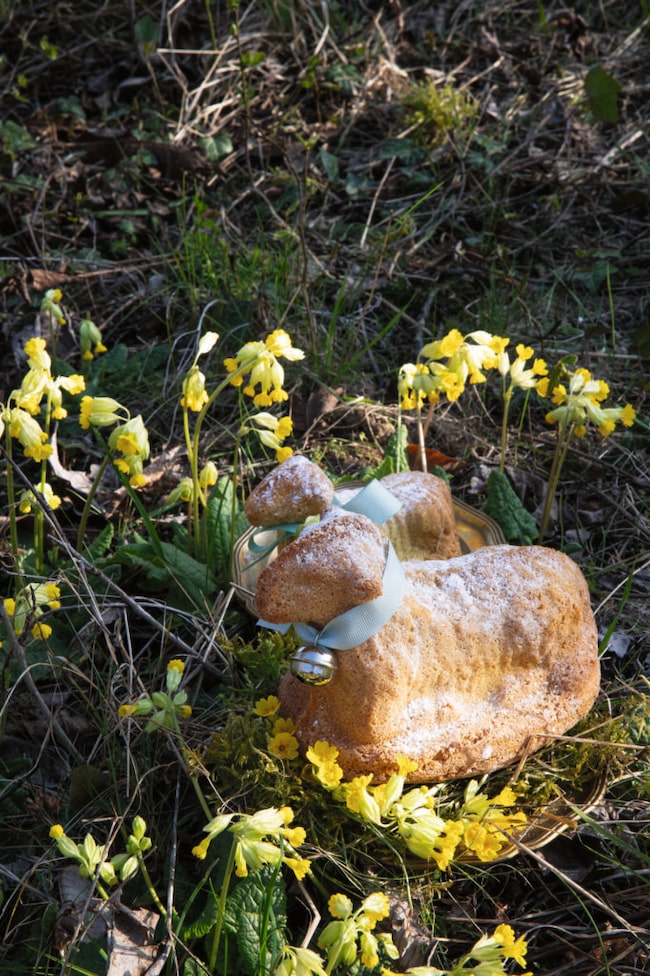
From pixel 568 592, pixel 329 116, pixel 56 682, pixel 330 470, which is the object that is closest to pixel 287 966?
pixel 568 592

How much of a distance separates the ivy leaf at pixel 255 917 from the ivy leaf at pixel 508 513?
1.32 meters

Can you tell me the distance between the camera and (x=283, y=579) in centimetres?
180

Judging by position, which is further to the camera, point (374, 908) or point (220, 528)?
point (220, 528)

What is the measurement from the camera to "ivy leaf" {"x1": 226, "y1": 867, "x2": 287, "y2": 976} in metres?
1.76

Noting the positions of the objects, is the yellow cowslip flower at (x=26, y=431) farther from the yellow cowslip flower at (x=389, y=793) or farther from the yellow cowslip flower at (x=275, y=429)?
the yellow cowslip flower at (x=389, y=793)

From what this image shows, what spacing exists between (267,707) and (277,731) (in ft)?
0.23

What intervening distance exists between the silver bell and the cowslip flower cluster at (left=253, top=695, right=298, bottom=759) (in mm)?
224

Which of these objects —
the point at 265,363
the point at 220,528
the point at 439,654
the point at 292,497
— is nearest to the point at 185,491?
the point at 220,528

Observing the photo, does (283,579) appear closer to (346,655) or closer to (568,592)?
(346,655)

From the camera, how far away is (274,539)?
2.52 meters

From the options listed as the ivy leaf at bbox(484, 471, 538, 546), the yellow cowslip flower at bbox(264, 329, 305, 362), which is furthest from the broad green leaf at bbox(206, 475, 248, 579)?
the ivy leaf at bbox(484, 471, 538, 546)

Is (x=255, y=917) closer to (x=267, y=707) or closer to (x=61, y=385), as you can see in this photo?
A: (x=267, y=707)

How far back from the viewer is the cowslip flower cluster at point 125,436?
2.17 metres

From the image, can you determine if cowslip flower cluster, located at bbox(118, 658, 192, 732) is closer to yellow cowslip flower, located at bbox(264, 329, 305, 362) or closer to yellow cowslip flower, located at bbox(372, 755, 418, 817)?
yellow cowslip flower, located at bbox(372, 755, 418, 817)
